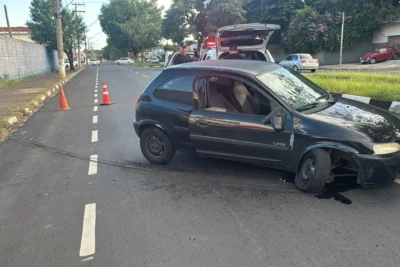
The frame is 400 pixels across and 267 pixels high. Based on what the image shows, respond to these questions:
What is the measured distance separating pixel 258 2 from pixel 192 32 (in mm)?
11004

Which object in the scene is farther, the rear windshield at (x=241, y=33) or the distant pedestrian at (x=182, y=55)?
the distant pedestrian at (x=182, y=55)

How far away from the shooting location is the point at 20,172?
560 cm

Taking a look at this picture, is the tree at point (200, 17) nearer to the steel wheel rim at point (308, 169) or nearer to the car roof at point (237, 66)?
the car roof at point (237, 66)

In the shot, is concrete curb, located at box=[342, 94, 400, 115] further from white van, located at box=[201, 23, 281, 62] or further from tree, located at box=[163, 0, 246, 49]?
tree, located at box=[163, 0, 246, 49]

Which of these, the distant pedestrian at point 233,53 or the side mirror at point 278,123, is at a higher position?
the distant pedestrian at point 233,53

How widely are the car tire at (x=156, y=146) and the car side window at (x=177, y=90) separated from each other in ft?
1.88

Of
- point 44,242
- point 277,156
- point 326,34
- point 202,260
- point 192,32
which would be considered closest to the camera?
point 202,260

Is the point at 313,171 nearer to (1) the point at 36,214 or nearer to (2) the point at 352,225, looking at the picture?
(2) the point at 352,225

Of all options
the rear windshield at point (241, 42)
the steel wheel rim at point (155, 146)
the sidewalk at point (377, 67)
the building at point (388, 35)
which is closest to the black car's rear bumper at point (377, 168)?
the steel wheel rim at point (155, 146)

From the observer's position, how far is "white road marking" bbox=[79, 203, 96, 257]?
10.8ft

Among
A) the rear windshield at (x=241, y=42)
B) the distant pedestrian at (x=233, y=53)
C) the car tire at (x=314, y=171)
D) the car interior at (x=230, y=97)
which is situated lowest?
the car tire at (x=314, y=171)

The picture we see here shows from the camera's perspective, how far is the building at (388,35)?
104 feet

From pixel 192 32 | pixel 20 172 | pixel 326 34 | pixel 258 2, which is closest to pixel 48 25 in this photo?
pixel 192 32

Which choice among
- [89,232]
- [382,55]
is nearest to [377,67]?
[382,55]
